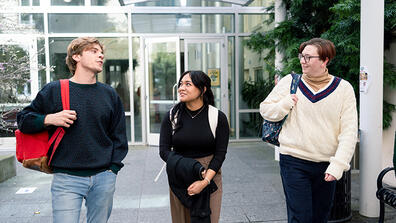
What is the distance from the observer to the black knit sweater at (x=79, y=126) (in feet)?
8.84

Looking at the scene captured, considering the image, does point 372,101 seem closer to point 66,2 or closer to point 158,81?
point 158,81

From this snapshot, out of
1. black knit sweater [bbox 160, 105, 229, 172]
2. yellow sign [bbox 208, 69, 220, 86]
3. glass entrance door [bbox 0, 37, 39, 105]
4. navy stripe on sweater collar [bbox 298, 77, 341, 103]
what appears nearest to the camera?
black knit sweater [bbox 160, 105, 229, 172]

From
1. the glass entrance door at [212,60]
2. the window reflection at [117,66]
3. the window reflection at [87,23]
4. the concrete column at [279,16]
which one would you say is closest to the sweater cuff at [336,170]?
the concrete column at [279,16]

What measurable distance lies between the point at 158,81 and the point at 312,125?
24.7 feet

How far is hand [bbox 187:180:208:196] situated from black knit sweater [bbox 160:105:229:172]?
15 centimetres

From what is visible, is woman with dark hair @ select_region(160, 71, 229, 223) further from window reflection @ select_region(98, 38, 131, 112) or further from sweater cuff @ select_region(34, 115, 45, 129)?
window reflection @ select_region(98, 38, 131, 112)

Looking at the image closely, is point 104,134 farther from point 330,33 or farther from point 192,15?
point 192,15

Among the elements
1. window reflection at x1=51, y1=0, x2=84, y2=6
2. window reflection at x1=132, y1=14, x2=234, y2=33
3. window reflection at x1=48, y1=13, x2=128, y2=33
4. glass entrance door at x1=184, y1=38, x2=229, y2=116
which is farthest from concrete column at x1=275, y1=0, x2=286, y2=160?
window reflection at x1=51, y1=0, x2=84, y2=6

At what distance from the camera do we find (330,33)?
6023 millimetres

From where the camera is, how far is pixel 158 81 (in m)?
10.3

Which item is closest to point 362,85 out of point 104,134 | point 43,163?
point 104,134

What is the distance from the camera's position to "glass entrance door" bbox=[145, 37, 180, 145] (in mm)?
10203

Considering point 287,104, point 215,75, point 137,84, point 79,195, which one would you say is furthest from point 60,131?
point 215,75

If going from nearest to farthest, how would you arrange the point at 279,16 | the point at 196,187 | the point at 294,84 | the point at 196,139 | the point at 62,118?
the point at 62,118 < the point at 196,187 < the point at 196,139 < the point at 294,84 < the point at 279,16
